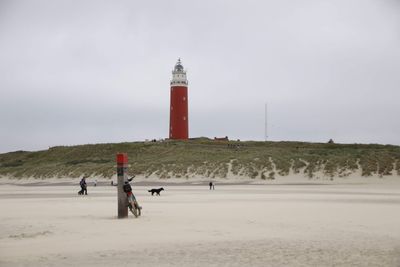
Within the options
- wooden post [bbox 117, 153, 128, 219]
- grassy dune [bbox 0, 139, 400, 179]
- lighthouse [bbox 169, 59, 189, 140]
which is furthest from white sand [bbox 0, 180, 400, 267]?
lighthouse [bbox 169, 59, 189, 140]

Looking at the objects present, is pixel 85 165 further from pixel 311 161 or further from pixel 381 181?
pixel 381 181

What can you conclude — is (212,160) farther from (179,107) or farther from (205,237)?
(205,237)

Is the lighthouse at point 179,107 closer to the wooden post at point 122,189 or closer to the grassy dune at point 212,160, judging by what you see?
the grassy dune at point 212,160

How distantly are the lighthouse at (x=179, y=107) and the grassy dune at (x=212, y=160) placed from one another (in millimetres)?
4054

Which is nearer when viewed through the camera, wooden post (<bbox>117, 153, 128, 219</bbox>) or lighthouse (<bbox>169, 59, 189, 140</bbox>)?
wooden post (<bbox>117, 153, 128, 219</bbox>)

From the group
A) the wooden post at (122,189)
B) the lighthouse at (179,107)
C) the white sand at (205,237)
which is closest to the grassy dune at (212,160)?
the lighthouse at (179,107)

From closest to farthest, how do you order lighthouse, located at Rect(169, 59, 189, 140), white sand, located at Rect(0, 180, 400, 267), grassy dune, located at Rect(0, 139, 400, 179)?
white sand, located at Rect(0, 180, 400, 267)
grassy dune, located at Rect(0, 139, 400, 179)
lighthouse, located at Rect(169, 59, 189, 140)

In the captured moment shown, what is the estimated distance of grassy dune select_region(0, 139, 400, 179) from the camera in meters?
47.1

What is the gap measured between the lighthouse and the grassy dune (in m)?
4.05

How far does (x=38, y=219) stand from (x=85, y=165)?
4513cm

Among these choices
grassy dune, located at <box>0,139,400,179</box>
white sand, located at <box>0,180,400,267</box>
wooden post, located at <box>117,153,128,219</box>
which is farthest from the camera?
grassy dune, located at <box>0,139,400,179</box>

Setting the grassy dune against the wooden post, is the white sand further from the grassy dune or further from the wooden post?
the grassy dune

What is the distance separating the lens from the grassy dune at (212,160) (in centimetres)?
4709

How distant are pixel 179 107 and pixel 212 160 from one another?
754 inches
